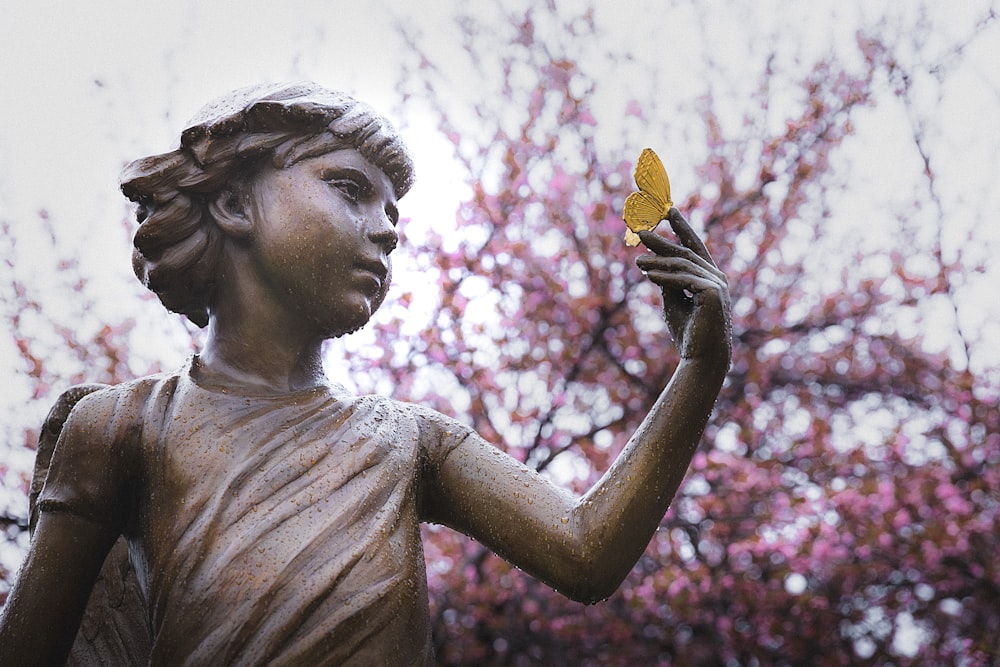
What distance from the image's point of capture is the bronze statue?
6.10ft

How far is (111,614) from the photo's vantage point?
2078 mm

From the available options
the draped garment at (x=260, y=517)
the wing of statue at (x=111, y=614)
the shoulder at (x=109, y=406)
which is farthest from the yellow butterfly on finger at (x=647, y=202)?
the wing of statue at (x=111, y=614)

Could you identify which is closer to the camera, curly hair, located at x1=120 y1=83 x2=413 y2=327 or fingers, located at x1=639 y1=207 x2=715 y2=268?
fingers, located at x1=639 y1=207 x2=715 y2=268

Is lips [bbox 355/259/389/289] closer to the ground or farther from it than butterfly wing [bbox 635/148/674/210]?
closer to the ground

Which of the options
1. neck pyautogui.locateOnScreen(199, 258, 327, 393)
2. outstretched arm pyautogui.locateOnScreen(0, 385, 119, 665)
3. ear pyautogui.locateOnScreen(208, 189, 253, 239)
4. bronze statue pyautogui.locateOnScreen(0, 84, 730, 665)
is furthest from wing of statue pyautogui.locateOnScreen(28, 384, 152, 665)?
ear pyautogui.locateOnScreen(208, 189, 253, 239)

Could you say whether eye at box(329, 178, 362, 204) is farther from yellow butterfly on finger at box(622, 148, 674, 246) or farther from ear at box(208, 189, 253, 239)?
yellow butterfly on finger at box(622, 148, 674, 246)

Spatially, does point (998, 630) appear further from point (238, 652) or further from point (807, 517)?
point (238, 652)

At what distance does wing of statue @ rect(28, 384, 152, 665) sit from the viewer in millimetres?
2039

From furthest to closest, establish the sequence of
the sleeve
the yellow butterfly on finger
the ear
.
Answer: the ear
the yellow butterfly on finger
the sleeve

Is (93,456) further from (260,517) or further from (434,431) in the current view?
(434,431)

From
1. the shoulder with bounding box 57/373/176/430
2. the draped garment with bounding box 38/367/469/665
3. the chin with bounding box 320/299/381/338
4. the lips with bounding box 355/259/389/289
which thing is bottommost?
the draped garment with bounding box 38/367/469/665

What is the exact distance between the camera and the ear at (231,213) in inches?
84.5

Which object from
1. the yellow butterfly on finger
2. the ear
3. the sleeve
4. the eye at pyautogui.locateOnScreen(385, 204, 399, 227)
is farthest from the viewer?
the eye at pyautogui.locateOnScreen(385, 204, 399, 227)

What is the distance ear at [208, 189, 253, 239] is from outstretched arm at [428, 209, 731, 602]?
2.29ft
